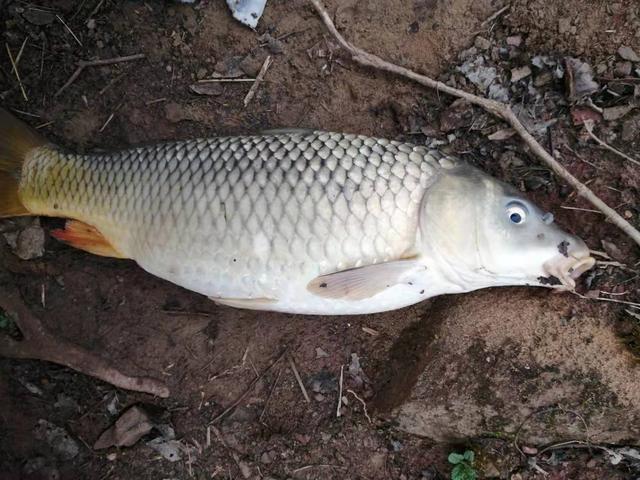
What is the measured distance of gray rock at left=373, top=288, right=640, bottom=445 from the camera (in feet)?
7.02

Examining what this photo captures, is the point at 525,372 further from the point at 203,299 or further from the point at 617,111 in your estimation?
the point at 203,299

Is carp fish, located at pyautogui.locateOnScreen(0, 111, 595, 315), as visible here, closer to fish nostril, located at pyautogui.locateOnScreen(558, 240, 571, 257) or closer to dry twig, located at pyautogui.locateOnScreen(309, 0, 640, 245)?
fish nostril, located at pyautogui.locateOnScreen(558, 240, 571, 257)

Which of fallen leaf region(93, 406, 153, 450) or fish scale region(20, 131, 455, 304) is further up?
fish scale region(20, 131, 455, 304)

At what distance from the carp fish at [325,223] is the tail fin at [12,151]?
0.47 meters

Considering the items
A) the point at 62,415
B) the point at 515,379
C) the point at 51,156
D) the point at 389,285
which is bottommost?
the point at 62,415

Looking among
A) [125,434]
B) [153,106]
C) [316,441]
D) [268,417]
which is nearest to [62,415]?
[125,434]

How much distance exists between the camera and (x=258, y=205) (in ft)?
6.59

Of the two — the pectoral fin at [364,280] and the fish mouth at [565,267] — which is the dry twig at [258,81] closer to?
the pectoral fin at [364,280]

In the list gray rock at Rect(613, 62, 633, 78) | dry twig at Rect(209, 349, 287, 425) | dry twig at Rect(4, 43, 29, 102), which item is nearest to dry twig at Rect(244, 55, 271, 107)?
dry twig at Rect(4, 43, 29, 102)

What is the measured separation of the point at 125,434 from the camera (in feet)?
8.00

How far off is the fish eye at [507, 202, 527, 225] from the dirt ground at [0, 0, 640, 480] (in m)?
0.47

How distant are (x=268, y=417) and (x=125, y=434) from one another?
0.69 meters

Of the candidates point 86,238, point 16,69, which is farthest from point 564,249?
point 16,69

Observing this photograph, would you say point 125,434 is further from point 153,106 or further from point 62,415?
point 153,106
